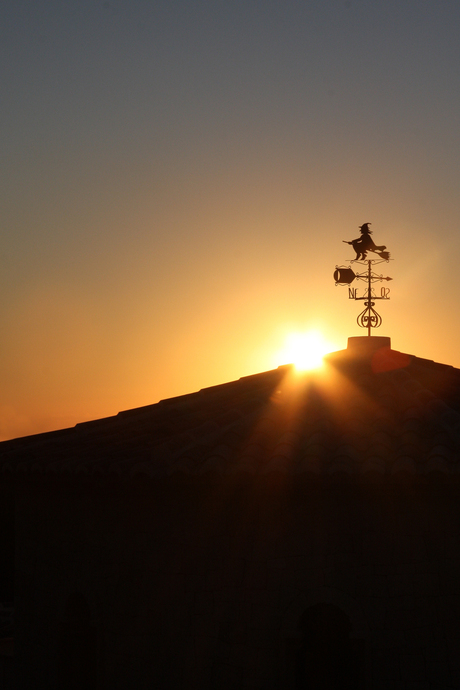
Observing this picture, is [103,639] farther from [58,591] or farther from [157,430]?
[157,430]

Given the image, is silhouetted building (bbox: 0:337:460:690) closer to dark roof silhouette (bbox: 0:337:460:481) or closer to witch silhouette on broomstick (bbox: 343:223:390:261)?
dark roof silhouette (bbox: 0:337:460:481)

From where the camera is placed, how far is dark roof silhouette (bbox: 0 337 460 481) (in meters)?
6.57

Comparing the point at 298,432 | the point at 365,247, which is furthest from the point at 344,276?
the point at 298,432

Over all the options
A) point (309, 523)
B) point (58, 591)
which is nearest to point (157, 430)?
point (58, 591)

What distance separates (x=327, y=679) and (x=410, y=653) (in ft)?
2.79

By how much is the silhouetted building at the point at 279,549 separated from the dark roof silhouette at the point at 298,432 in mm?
30

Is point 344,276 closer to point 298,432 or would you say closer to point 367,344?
point 367,344

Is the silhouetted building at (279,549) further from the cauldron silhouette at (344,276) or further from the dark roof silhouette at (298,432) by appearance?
the cauldron silhouette at (344,276)

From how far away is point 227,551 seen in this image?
732cm

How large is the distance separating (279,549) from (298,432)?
1.16 m

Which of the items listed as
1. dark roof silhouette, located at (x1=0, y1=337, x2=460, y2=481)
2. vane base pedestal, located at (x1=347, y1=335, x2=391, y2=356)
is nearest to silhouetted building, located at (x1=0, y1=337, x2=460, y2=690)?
dark roof silhouette, located at (x1=0, y1=337, x2=460, y2=481)

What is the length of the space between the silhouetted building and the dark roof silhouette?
3 cm

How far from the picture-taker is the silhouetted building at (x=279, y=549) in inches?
268

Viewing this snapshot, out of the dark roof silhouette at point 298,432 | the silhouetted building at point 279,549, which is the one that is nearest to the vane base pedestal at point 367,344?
the dark roof silhouette at point 298,432
